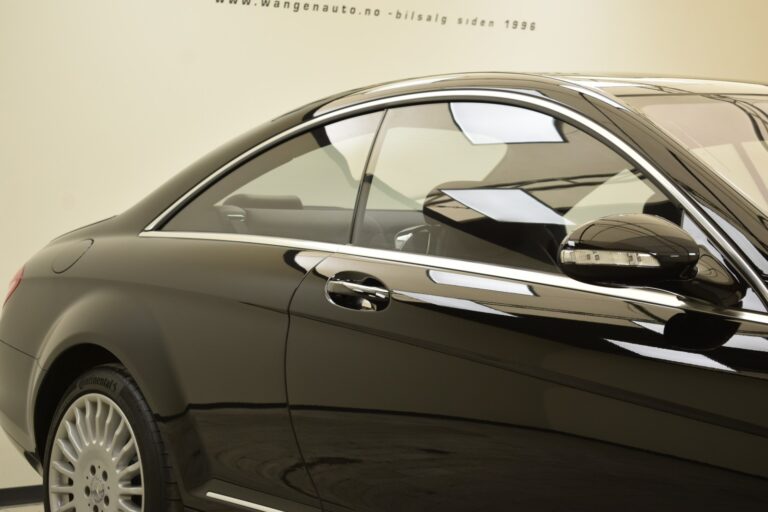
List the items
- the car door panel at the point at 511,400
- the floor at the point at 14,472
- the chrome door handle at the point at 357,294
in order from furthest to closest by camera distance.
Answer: the floor at the point at 14,472 → the chrome door handle at the point at 357,294 → the car door panel at the point at 511,400

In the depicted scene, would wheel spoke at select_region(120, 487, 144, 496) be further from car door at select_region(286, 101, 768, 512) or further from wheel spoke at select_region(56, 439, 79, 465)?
car door at select_region(286, 101, 768, 512)

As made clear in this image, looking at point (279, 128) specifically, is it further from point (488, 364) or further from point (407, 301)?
point (488, 364)

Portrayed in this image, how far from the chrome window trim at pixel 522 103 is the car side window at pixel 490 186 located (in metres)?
0.02

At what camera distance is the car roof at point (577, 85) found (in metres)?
1.88

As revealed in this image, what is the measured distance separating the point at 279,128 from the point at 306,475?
723 millimetres

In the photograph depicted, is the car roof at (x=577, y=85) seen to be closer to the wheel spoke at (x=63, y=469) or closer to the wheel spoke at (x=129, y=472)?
the wheel spoke at (x=129, y=472)

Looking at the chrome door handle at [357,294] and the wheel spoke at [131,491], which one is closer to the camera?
the chrome door handle at [357,294]

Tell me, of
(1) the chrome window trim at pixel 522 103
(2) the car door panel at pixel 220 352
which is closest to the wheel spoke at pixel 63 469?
(2) the car door panel at pixel 220 352

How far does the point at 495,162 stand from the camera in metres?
1.88

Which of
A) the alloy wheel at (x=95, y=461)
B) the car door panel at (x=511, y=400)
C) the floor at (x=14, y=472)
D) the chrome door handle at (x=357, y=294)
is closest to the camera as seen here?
the car door panel at (x=511, y=400)

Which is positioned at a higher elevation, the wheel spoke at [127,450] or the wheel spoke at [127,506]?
the wheel spoke at [127,450]

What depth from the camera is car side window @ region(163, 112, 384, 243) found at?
211cm

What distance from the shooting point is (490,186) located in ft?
6.11

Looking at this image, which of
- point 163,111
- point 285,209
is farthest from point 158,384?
point 163,111
